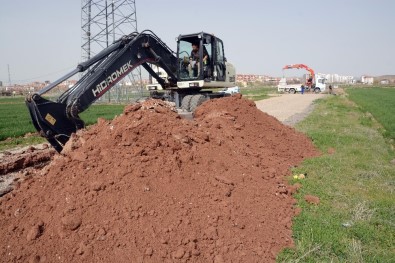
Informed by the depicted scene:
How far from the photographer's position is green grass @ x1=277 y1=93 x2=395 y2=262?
418 cm

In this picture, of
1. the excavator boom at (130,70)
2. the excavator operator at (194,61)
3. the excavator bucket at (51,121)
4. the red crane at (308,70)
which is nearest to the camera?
the excavator bucket at (51,121)

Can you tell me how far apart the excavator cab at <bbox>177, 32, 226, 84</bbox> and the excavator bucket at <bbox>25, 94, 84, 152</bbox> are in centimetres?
408

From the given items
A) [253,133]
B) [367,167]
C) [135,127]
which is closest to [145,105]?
[135,127]

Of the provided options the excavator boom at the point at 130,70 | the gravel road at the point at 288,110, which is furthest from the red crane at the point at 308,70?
the excavator boom at the point at 130,70

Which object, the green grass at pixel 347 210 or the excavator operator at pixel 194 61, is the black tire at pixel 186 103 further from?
the green grass at pixel 347 210

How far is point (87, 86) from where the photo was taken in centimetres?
711

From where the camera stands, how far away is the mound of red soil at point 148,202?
4090 mm

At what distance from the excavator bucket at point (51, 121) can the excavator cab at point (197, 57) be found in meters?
4.08

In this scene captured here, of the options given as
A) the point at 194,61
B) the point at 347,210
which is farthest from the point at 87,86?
the point at 347,210

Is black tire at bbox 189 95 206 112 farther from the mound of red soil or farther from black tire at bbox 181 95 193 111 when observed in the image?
the mound of red soil

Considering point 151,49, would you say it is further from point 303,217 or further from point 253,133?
point 303,217

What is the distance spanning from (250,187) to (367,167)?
12.0ft

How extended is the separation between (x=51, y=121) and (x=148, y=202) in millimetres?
3076

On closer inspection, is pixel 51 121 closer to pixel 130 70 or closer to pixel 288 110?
pixel 130 70
